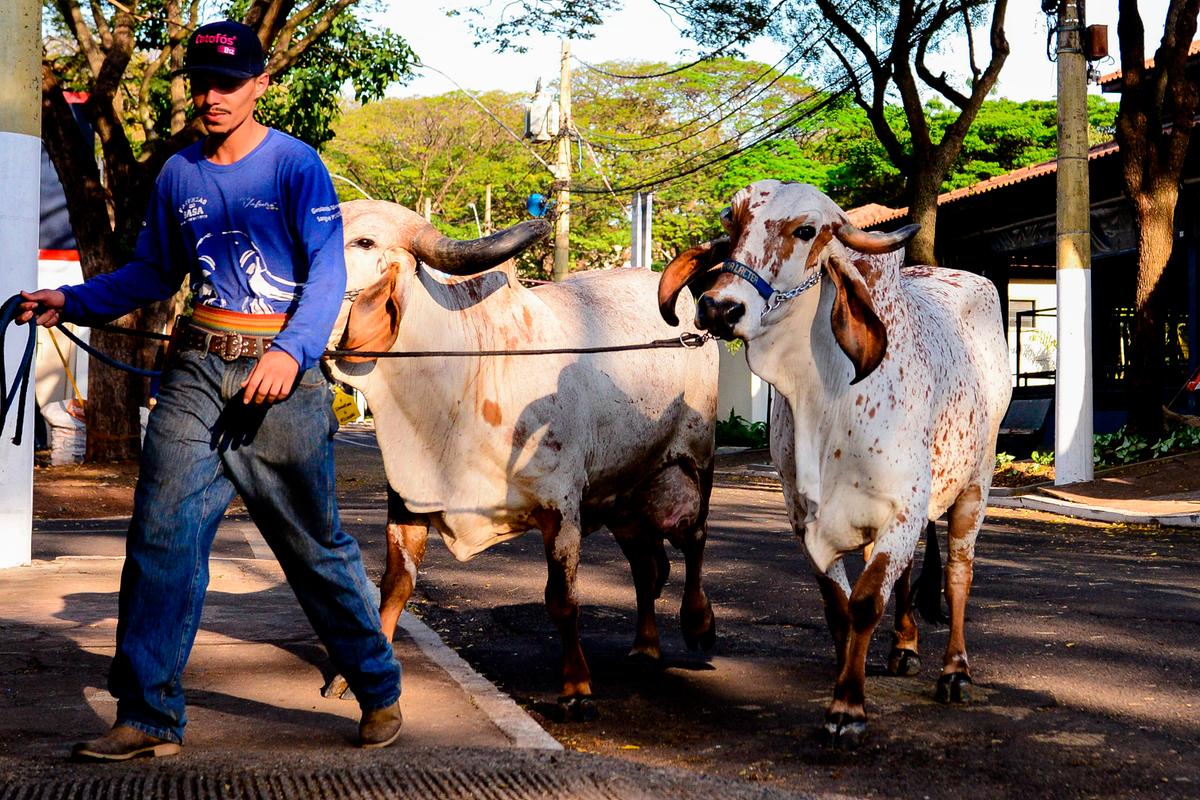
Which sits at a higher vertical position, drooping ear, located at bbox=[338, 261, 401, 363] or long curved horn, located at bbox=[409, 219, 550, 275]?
long curved horn, located at bbox=[409, 219, 550, 275]

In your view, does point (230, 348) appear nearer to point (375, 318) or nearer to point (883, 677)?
point (375, 318)

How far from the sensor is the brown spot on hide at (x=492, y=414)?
5.81m

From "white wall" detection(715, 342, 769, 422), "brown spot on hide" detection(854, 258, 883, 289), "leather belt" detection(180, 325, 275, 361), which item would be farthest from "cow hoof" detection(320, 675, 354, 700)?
A: "white wall" detection(715, 342, 769, 422)

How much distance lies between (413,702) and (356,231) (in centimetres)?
173

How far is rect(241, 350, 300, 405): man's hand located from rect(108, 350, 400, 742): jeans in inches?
5.8

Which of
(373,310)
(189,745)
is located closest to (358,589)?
(189,745)

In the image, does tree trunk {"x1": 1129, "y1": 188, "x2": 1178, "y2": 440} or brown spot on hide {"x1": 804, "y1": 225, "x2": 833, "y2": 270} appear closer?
brown spot on hide {"x1": 804, "y1": 225, "x2": 833, "y2": 270}

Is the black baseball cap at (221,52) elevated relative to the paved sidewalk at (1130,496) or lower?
elevated

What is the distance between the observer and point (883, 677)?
252 inches

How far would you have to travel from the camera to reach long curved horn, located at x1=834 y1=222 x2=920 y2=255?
17.7 ft

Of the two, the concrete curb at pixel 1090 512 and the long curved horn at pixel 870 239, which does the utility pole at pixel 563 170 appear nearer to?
the concrete curb at pixel 1090 512

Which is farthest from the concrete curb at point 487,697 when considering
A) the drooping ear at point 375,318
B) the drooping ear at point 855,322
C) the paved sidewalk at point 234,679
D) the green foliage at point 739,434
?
the green foliage at point 739,434

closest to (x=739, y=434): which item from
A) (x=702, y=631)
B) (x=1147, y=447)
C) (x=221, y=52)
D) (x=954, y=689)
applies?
(x=1147, y=447)

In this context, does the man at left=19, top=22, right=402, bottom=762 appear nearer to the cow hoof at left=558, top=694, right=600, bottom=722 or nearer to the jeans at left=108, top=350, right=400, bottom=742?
the jeans at left=108, top=350, right=400, bottom=742
